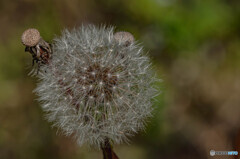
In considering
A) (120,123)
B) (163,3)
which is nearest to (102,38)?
(120,123)

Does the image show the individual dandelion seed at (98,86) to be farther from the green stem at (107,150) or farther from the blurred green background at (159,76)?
the blurred green background at (159,76)

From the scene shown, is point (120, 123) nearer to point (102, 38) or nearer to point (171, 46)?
point (102, 38)

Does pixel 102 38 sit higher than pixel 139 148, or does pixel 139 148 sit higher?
pixel 102 38

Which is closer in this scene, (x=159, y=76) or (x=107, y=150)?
(x=107, y=150)

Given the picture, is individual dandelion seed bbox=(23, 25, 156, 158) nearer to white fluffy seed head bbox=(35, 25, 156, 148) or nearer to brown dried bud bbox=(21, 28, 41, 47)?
white fluffy seed head bbox=(35, 25, 156, 148)

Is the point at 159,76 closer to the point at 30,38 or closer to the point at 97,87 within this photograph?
the point at 97,87

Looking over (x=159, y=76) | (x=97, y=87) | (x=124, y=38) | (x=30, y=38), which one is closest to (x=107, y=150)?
(x=97, y=87)

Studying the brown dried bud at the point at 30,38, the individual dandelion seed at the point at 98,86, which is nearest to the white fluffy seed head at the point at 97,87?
the individual dandelion seed at the point at 98,86

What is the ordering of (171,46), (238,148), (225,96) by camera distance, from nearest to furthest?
1. (238,148)
2. (171,46)
3. (225,96)
